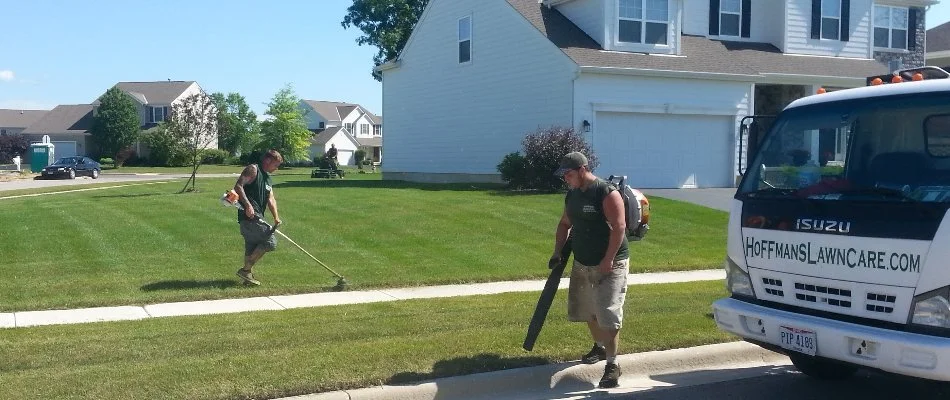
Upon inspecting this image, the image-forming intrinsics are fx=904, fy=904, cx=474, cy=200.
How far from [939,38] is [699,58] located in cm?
1829

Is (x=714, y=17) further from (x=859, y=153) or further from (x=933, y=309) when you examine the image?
(x=933, y=309)

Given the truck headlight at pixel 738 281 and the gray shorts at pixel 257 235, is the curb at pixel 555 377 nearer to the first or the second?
the truck headlight at pixel 738 281

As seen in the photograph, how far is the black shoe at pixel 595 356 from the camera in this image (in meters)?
7.36

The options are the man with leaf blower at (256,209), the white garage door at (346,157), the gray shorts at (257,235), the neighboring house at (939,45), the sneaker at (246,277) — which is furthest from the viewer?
the white garage door at (346,157)

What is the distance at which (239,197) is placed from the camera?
1073 cm

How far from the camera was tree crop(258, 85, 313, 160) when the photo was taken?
213 ft

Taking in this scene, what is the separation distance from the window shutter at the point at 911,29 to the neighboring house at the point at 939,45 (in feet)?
20.1

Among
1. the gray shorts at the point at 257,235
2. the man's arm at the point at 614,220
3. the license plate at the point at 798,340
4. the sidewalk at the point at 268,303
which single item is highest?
the man's arm at the point at 614,220

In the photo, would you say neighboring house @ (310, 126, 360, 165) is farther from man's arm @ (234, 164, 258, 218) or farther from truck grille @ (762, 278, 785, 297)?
truck grille @ (762, 278, 785, 297)

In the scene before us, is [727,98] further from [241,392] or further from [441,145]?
[241,392]

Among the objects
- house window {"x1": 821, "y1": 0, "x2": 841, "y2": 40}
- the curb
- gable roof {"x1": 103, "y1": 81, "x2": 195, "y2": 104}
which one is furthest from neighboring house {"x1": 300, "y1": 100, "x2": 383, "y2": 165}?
the curb

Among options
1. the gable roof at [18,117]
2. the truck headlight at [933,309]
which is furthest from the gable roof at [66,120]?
the truck headlight at [933,309]

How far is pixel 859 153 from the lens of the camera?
6.45 meters

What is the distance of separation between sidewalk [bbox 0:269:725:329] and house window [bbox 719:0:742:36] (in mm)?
17026
